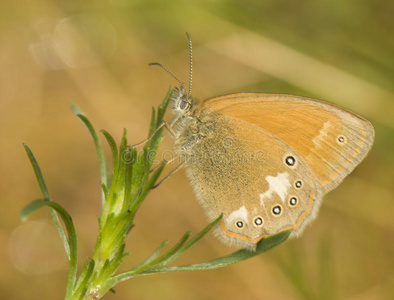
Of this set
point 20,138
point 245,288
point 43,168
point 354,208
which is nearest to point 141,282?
point 245,288

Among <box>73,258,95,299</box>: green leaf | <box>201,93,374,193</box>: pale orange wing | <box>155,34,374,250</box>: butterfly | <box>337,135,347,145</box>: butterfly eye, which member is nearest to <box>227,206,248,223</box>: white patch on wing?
<box>155,34,374,250</box>: butterfly

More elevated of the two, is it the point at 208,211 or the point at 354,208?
the point at 208,211

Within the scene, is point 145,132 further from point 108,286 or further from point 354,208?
point 108,286

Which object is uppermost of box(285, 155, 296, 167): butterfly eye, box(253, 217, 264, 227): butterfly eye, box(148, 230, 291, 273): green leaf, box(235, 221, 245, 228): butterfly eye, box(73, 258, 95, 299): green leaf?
box(73, 258, 95, 299): green leaf

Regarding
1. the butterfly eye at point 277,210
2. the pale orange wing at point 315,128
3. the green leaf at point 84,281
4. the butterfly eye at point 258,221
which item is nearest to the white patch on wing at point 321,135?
the pale orange wing at point 315,128

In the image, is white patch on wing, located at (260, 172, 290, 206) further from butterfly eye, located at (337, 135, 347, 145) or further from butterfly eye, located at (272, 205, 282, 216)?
butterfly eye, located at (337, 135, 347, 145)

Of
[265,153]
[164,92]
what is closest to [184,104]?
[265,153]

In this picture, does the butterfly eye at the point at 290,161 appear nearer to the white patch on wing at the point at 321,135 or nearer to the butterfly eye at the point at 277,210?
the white patch on wing at the point at 321,135
